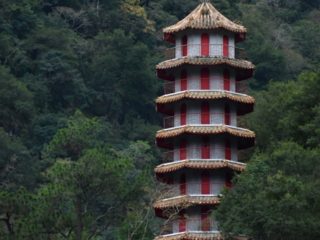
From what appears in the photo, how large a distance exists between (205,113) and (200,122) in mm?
640

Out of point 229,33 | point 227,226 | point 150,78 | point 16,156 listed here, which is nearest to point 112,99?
point 150,78

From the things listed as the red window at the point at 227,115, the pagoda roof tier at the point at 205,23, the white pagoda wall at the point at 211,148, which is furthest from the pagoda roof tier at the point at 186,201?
the pagoda roof tier at the point at 205,23

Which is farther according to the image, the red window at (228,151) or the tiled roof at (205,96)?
the red window at (228,151)

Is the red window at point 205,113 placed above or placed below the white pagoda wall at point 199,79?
below

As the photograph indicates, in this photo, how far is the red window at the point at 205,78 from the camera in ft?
309

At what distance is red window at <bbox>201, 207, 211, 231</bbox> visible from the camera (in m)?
91.2

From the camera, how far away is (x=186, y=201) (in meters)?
90.8

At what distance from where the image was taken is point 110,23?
6358 inches

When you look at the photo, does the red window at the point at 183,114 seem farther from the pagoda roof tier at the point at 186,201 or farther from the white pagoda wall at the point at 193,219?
the white pagoda wall at the point at 193,219

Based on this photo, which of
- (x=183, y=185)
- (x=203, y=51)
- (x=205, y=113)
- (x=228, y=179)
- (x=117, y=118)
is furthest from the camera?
(x=117, y=118)

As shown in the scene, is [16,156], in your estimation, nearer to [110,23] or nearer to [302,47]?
[110,23]

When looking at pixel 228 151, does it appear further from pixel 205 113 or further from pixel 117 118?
pixel 117 118

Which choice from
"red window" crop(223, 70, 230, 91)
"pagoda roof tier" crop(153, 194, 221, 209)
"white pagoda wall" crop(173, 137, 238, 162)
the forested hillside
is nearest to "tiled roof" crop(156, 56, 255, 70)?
"red window" crop(223, 70, 230, 91)

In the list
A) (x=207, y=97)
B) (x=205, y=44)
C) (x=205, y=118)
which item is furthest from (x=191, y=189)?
(x=205, y=44)
